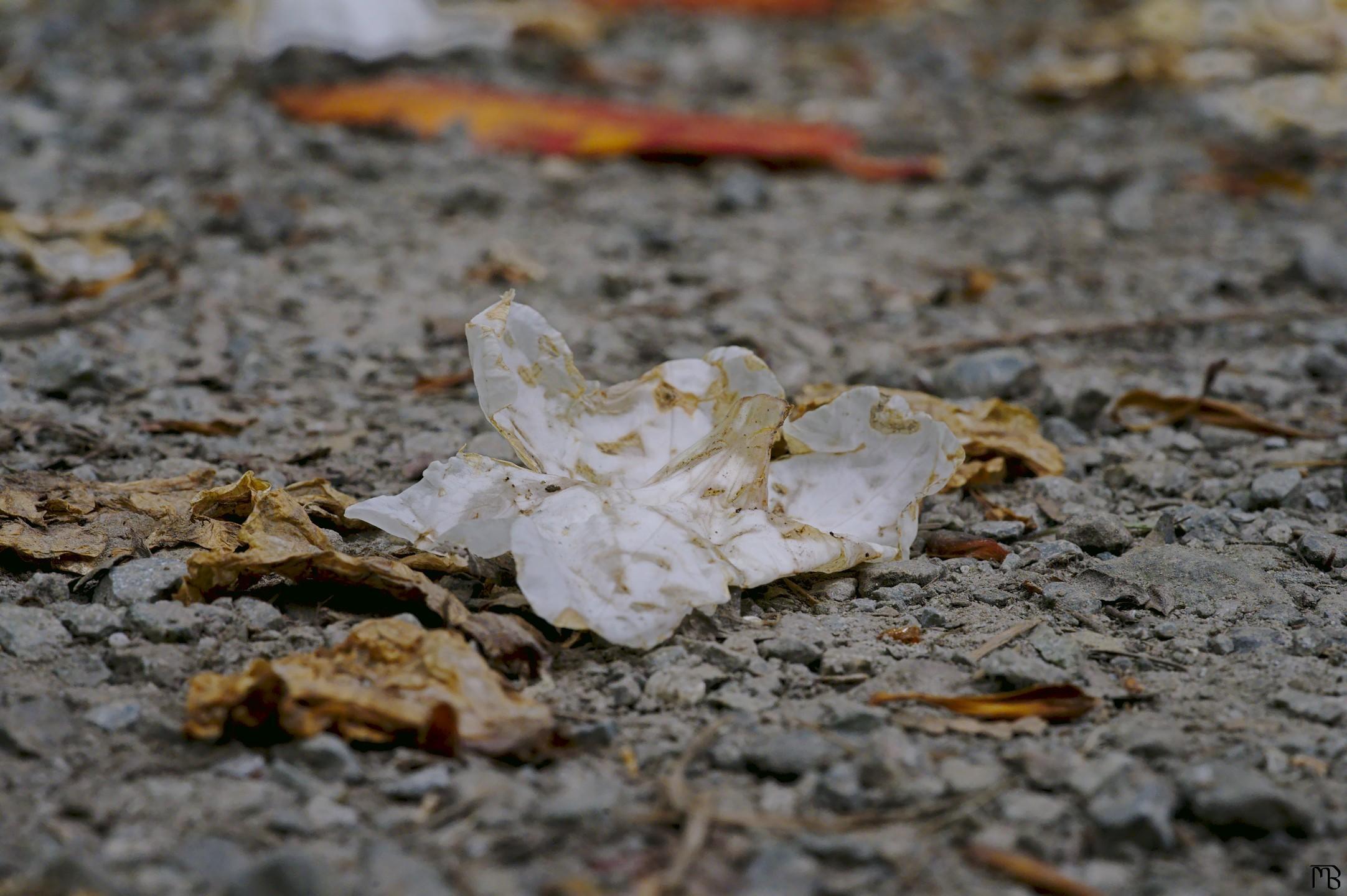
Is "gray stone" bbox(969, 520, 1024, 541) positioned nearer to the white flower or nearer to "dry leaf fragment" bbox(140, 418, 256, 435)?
the white flower

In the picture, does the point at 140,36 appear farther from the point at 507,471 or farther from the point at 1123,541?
the point at 1123,541

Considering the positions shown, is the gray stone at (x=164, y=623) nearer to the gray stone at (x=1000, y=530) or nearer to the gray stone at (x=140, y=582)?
the gray stone at (x=140, y=582)

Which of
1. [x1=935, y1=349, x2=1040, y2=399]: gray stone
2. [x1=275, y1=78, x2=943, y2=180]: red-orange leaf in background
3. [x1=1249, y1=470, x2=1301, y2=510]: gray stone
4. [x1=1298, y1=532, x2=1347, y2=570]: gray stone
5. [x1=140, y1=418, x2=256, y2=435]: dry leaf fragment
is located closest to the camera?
[x1=1298, y1=532, x2=1347, y2=570]: gray stone

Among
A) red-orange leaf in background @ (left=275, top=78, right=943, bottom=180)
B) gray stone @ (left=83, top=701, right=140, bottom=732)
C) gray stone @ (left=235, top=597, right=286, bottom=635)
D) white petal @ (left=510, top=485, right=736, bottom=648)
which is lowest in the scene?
gray stone @ (left=83, top=701, right=140, bottom=732)

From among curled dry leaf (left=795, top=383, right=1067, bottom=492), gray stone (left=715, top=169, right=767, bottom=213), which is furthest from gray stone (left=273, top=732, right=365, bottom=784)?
gray stone (left=715, top=169, right=767, bottom=213)

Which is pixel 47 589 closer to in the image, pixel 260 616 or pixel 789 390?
pixel 260 616

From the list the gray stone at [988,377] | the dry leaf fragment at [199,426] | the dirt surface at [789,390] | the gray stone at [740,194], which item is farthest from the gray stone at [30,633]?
the gray stone at [740,194]

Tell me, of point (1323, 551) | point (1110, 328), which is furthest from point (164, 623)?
point (1110, 328)
